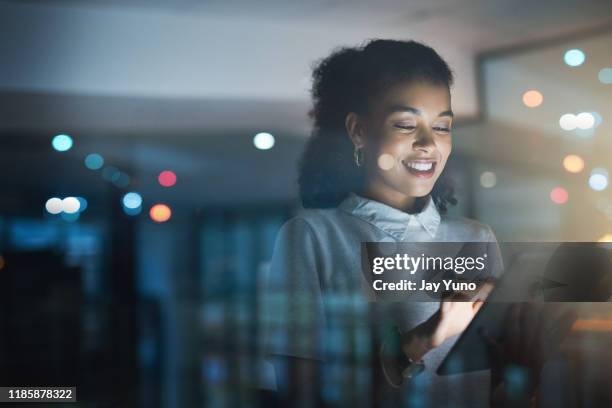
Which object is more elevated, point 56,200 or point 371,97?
point 371,97

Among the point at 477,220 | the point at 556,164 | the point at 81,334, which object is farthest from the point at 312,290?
the point at 556,164

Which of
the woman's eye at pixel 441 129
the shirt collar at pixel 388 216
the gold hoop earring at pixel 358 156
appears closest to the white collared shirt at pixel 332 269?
the shirt collar at pixel 388 216

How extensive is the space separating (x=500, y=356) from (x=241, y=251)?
0.91 m

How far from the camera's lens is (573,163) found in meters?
1.98

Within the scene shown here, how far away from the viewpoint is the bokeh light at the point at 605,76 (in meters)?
2.00

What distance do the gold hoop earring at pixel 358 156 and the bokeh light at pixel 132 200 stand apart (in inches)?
27.2

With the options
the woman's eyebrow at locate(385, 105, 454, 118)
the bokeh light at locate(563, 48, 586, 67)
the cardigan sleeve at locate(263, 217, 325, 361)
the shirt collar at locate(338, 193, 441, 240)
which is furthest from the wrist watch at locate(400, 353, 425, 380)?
the bokeh light at locate(563, 48, 586, 67)

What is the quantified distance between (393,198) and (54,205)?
1080 millimetres

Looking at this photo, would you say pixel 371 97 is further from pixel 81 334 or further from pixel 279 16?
pixel 81 334

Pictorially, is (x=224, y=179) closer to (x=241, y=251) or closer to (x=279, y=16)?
(x=241, y=251)

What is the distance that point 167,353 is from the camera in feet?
6.47

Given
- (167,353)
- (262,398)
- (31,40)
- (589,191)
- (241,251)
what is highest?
(31,40)

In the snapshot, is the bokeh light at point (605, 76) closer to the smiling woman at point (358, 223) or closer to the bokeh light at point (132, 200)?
the smiling woman at point (358, 223)

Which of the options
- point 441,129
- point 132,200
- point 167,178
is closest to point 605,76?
point 441,129
